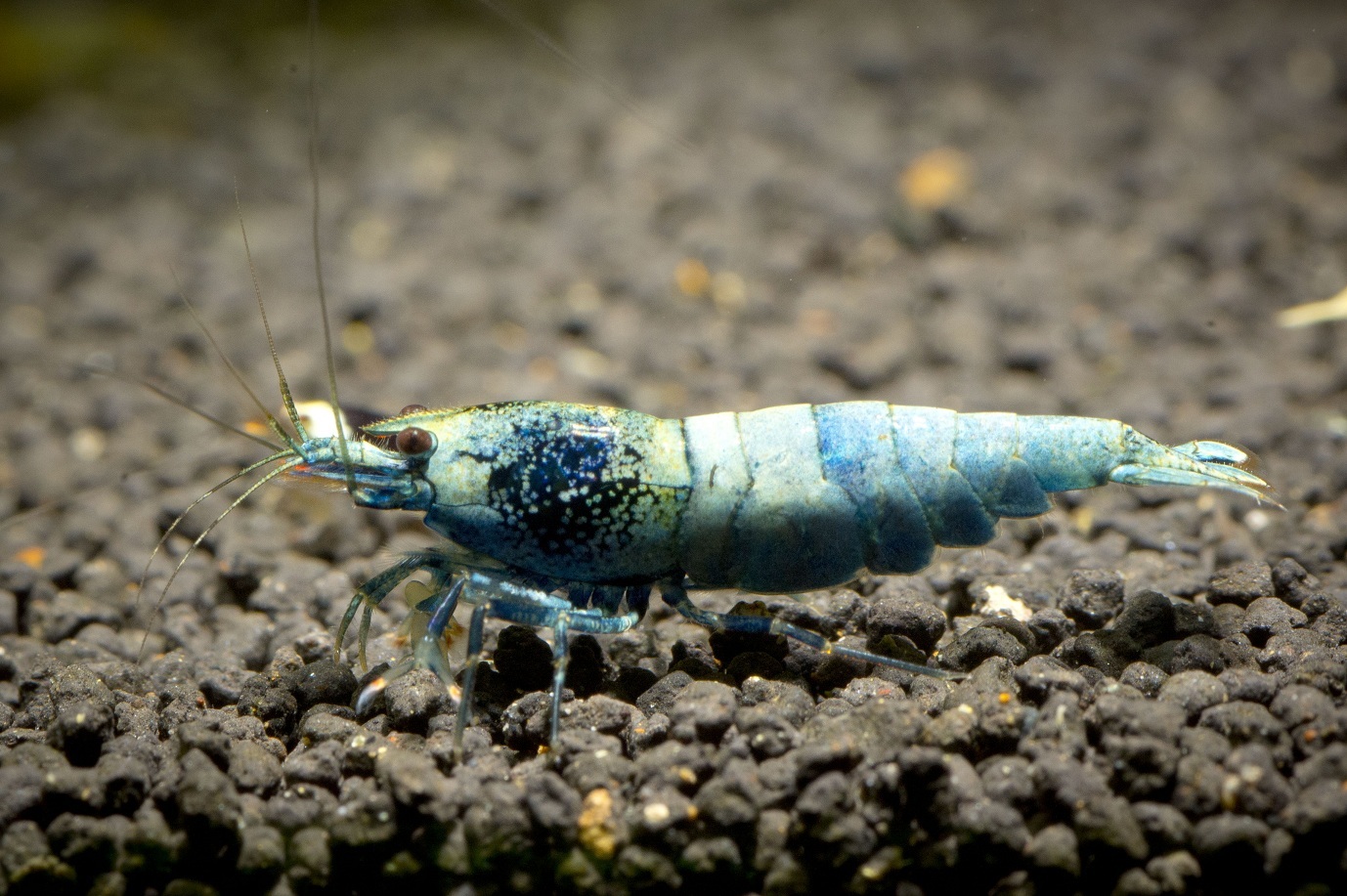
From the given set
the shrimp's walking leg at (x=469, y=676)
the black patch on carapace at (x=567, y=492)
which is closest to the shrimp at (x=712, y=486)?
the black patch on carapace at (x=567, y=492)

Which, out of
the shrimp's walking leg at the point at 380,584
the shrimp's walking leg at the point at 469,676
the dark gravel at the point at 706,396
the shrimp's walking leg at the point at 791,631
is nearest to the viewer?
the dark gravel at the point at 706,396

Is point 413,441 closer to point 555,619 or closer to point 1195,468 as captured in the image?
point 555,619

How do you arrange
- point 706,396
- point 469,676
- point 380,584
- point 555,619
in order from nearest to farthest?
point 469,676
point 555,619
point 380,584
point 706,396

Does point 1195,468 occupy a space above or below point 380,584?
above

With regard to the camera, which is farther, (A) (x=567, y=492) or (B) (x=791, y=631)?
(A) (x=567, y=492)

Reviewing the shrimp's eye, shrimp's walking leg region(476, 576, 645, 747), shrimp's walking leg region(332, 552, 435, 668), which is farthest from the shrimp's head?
shrimp's walking leg region(476, 576, 645, 747)

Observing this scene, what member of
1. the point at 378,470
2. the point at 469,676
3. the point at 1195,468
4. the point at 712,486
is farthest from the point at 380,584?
the point at 1195,468

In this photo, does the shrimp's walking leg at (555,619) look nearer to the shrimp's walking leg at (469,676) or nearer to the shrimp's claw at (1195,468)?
the shrimp's walking leg at (469,676)

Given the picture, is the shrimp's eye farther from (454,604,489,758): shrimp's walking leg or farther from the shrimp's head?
(454,604,489,758): shrimp's walking leg

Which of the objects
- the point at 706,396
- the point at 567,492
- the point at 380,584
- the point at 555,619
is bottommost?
the point at 555,619
